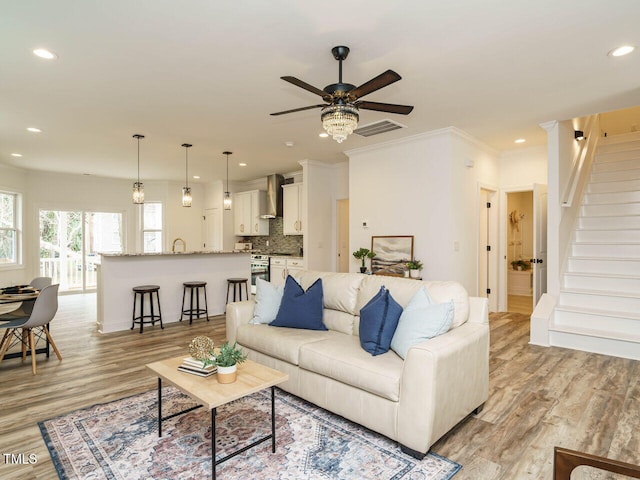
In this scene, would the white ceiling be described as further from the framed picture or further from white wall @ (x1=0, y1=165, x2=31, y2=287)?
white wall @ (x1=0, y1=165, x2=31, y2=287)

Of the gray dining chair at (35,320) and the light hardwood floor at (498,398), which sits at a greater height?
the gray dining chair at (35,320)

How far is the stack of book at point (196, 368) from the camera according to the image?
86.4 inches

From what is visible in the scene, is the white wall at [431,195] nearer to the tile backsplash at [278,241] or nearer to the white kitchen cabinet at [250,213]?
the tile backsplash at [278,241]

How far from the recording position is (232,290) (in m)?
6.48

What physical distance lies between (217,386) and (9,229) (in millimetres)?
8075

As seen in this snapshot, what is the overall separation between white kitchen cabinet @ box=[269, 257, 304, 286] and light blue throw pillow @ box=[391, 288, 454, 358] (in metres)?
4.93

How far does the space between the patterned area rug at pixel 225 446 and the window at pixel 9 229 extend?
6743mm

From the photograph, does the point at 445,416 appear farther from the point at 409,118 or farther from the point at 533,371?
the point at 409,118

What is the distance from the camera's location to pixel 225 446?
226 centimetres

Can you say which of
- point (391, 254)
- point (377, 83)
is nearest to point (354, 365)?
point (377, 83)

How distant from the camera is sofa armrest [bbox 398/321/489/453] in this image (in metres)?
2.07

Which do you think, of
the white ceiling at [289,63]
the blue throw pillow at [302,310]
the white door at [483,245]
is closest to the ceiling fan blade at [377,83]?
the white ceiling at [289,63]

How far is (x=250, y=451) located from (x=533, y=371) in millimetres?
2829

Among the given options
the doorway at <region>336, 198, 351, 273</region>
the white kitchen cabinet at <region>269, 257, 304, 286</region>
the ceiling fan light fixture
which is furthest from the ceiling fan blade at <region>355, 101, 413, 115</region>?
the white kitchen cabinet at <region>269, 257, 304, 286</region>
